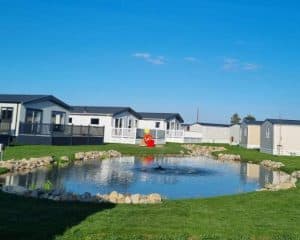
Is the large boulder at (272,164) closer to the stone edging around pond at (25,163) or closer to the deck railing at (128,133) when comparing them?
the stone edging around pond at (25,163)

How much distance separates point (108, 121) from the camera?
4428 centimetres

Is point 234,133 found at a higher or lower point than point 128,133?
higher

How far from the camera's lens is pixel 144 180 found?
1792 cm

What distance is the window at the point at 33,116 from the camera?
33188mm

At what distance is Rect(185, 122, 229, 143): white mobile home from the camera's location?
67.7 m

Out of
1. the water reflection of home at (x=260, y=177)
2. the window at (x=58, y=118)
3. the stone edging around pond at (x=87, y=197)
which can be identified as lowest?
the stone edging around pond at (x=87, y=197)

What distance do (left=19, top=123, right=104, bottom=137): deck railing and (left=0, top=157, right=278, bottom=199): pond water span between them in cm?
992

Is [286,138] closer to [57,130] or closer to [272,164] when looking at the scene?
[272,164]

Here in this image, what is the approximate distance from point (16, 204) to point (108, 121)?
3439 centimetres

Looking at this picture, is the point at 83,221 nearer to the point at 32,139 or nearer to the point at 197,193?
the point at 197,193

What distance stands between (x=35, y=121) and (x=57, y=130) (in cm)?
206

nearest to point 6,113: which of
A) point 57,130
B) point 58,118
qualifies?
point 57,130

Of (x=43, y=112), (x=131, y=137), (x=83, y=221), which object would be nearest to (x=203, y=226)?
(x=83, y=221)

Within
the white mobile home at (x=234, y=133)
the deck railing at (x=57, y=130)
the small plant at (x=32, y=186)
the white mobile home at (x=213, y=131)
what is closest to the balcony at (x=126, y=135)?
the deck railing at (x=57, y=130)
